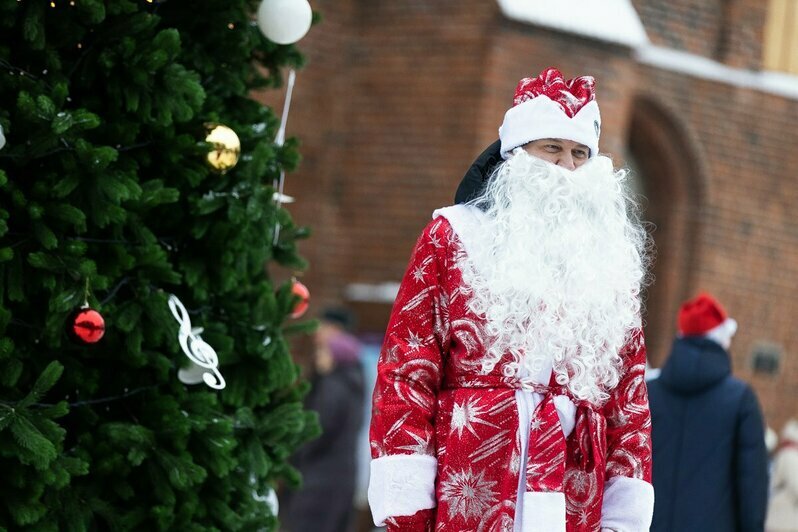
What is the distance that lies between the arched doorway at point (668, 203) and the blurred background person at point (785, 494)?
244 centimetres

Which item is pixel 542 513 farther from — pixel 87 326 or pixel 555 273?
pixel 87 326

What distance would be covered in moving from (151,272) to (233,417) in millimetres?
579

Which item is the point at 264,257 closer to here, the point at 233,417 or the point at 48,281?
the point at 233,417

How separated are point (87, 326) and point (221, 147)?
77 centimetres

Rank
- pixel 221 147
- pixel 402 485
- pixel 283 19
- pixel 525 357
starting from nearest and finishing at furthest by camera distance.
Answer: pixel 402 485 < pixel 525 357 < pixel 221 147 < pixel 283 19

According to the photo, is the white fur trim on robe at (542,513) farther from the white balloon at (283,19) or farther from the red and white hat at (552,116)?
the white balloon at (283,19)

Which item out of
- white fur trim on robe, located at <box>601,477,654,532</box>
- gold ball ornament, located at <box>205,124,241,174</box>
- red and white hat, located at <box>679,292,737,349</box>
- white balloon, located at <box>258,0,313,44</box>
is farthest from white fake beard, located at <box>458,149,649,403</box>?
red and white hat, located at <box>679,292,737,349</box>

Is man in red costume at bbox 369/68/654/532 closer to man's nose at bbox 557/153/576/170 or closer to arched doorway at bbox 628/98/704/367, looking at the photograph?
man's nose at bbox 557/153/576/170

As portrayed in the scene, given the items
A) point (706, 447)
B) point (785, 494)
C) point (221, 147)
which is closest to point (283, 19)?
point (221, 147)

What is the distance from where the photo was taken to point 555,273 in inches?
142

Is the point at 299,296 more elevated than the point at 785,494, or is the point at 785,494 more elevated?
the point at 299,296

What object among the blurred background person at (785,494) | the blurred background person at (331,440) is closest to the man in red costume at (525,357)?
the blurred background person at (785,494)

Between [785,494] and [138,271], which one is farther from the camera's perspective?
[785,494]

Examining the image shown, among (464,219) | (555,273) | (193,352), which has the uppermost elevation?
(464,219)
